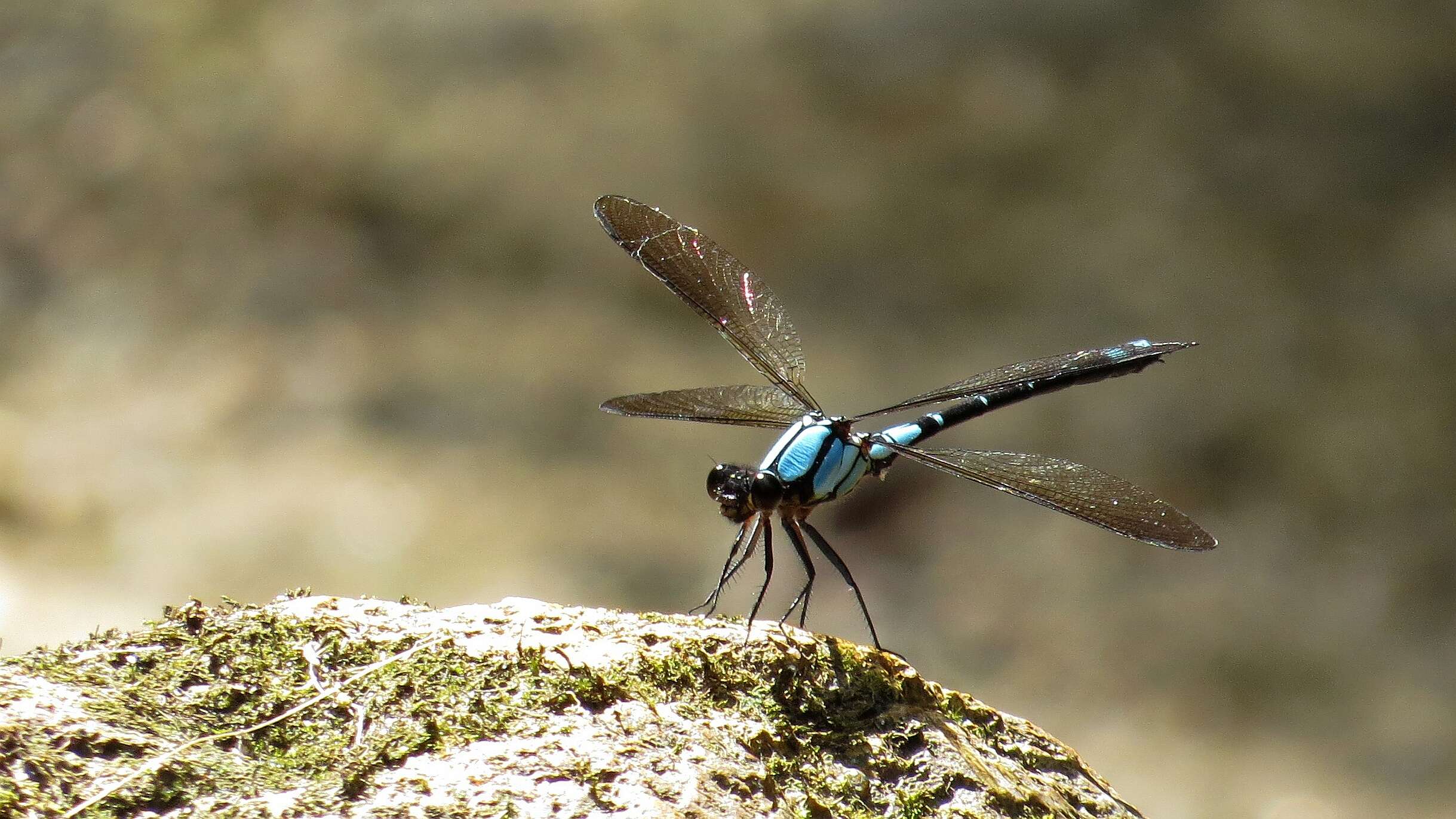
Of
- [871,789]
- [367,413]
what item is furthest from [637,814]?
[367,413]

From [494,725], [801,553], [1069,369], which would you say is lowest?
[494,725]

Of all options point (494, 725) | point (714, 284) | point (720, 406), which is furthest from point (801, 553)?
point (494, 725)

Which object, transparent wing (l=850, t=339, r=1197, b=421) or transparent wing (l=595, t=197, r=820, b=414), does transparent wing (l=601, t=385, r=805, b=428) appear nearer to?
transparent wing (l=595, t=197, r=820, b=414)

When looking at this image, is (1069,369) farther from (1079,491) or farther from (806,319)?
(806,319)

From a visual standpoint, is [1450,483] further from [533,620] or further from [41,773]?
[41,773]

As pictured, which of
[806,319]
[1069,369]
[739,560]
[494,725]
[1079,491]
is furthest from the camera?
[806,319]

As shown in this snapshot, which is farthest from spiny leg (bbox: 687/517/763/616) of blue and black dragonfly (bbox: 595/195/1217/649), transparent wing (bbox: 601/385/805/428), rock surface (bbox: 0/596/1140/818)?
rock surface (bbox: 0/596/1140/818)
